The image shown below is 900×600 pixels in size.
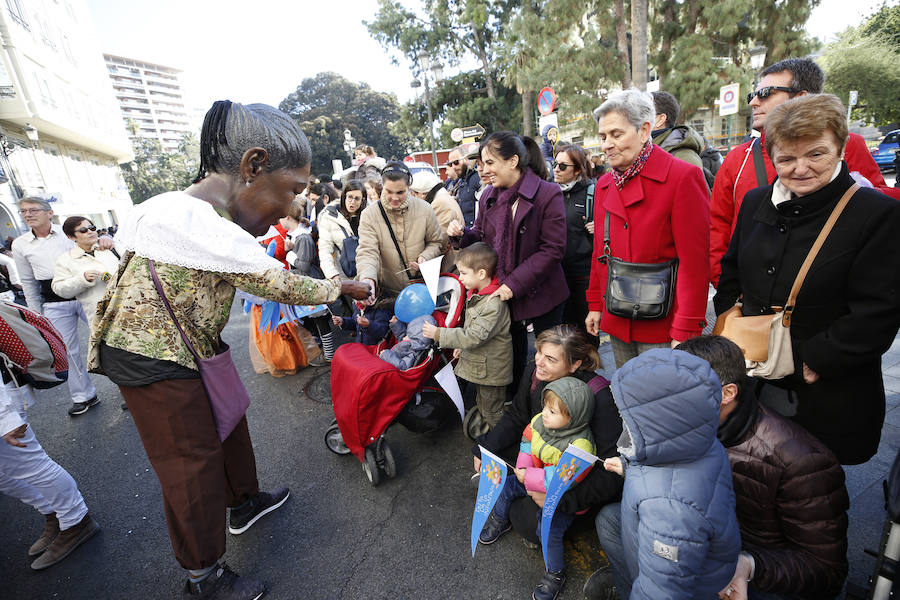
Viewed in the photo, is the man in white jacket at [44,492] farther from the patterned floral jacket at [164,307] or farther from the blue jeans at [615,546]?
the blue jeans at [615,546]

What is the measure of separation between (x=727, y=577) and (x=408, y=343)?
6.76 feet

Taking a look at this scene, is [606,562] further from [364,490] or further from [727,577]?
[364,490]

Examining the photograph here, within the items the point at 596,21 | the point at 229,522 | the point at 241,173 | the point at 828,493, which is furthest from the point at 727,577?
the point at 596,21

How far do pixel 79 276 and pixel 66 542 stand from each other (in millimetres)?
2413

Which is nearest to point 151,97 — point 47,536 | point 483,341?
point 47,536

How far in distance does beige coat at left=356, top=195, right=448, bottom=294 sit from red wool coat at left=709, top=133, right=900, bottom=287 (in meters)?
2.03

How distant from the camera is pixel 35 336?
2367 millimetres

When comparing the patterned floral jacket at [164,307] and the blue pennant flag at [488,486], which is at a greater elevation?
the patterned floral jacket at [164,307]

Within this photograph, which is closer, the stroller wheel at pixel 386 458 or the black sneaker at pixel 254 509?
the black sneaker at pixel 254 509

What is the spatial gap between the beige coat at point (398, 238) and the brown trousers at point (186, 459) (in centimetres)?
175

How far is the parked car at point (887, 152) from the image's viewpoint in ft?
53.2

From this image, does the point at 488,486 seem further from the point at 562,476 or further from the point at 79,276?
the point at 79,276

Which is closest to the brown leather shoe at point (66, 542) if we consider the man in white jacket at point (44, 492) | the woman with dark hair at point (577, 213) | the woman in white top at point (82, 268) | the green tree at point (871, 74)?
the man in white jacket at point (44, 492)

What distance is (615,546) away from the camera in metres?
1.82
